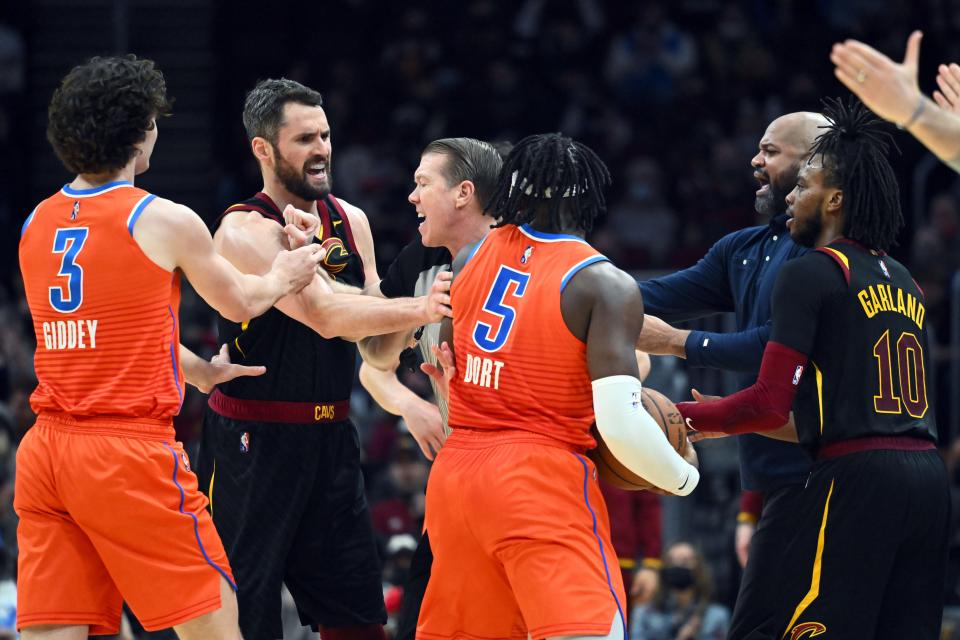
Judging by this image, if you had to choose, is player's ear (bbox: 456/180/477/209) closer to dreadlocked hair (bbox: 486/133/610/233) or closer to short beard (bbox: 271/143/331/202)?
short beard (bbox: 271/143/331/202)

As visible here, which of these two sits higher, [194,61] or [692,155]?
[194,61]

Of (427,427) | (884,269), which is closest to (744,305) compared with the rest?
(884,269)

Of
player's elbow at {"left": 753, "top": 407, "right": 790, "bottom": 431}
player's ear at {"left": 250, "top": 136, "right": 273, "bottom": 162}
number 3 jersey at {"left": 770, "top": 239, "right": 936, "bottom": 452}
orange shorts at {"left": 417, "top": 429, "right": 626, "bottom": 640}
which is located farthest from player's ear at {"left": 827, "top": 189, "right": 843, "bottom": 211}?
player's ear at {"left": 250, "top": 136, "right": 273, "bottom": 162}

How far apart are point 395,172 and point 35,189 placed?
145 inches

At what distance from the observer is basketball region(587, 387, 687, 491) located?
4.83 meters

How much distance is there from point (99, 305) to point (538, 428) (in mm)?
1524

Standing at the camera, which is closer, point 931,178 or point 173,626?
point 173,626

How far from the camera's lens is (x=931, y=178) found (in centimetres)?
1332

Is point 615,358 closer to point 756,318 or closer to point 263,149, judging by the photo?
point 756,318

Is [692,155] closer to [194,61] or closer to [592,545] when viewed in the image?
[194,61]

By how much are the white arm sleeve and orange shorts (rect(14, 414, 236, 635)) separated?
1450 millimetres

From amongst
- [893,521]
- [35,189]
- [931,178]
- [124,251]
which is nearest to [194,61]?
[35,189]

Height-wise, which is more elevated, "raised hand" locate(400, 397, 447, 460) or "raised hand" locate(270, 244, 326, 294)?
"raised hand" locate(270, 244, 326, 294)

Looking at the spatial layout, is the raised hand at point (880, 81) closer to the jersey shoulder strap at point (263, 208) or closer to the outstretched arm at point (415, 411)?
the outstretched arm at point (415, 411)
